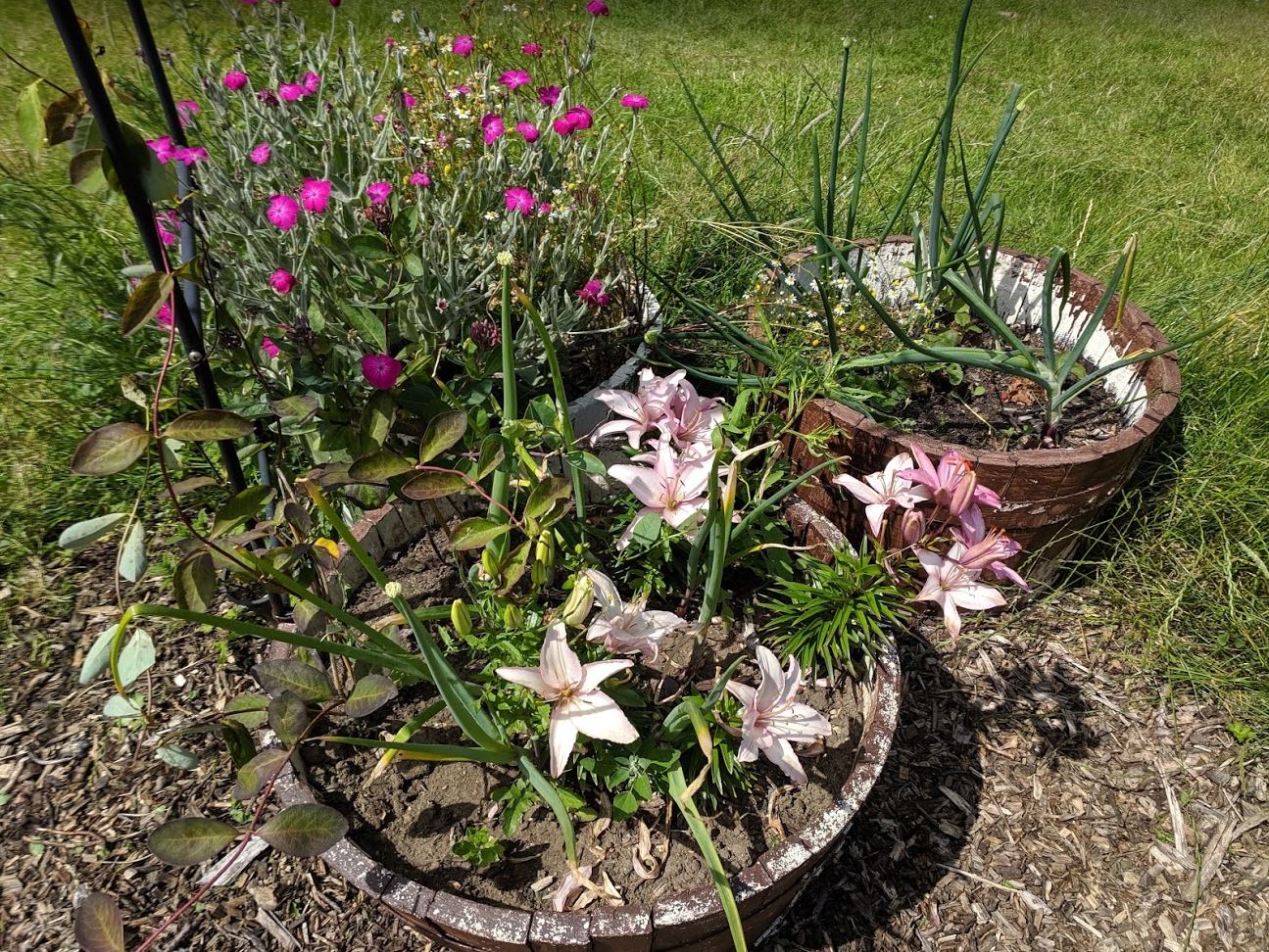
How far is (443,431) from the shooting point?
3.67ft

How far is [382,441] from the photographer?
3.97 ft

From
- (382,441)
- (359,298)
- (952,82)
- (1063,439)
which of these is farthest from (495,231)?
(1063,439)

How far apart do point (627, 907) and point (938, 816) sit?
33.9 inches

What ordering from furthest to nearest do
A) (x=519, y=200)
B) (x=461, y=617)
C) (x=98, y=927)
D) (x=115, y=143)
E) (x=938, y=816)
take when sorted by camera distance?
(x=938, y=816), (x=519, y=200), (x=461, y=617), (x=115, y=143), (x=98, y=927)

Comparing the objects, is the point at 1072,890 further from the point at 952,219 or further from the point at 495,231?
the point at 952,219

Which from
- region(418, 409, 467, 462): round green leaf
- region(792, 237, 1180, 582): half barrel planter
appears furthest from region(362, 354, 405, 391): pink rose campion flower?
region(792, 237, 1180, 582): half barrel planter

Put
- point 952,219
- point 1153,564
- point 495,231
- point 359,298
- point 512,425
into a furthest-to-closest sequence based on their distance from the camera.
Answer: point 952,219 < point 1153,564 < point 495,231 < point 359,298 < point 512,425

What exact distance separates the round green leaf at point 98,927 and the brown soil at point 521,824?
0.33 metres

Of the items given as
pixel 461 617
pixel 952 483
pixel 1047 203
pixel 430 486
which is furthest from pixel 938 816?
pixel 1047 203

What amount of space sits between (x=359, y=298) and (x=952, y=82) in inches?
47.2

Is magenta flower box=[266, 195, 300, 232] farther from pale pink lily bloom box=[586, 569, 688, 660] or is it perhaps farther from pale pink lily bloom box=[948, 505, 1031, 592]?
pale pink lily bloom box=[948, 505, 1031, 592]

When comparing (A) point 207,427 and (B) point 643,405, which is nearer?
(A) point 207,427

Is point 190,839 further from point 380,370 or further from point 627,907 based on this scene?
point 380,370

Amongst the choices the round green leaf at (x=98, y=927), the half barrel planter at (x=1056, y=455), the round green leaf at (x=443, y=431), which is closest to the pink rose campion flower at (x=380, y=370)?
the round green leaf at (x=443, y=431)
